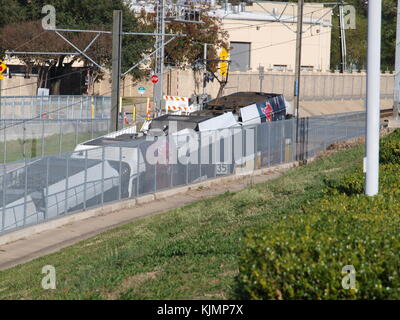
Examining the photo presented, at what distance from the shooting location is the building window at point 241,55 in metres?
79.1

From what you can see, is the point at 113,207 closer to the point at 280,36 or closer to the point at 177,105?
the point at 177,105

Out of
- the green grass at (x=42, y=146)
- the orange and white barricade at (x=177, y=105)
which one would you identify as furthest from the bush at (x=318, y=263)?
the orange and white barricade at (x=177, y=105)

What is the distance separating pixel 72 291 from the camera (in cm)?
1134

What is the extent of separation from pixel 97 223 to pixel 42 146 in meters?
15.2

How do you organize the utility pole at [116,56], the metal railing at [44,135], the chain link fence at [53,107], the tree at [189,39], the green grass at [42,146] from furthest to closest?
the tree at [189,39] → the chain link fence at [53,107] → the metal railing at [44,135] → the green grass at [42,146] → the utility pole at [116,56]

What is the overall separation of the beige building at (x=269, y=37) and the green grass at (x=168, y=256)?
56.2 metres

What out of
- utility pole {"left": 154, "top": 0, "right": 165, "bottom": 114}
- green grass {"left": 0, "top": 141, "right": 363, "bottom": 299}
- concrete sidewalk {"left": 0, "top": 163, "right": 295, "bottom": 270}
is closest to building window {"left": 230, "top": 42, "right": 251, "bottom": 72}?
utility pole {"left": 154, "top": 0, "right": 165, "bottom": 114}

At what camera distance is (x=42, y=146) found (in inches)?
1436

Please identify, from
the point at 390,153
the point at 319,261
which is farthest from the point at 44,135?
the point at 319,261

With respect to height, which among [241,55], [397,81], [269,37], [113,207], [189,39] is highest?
[269,37]

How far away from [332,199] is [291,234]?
325 centimetres

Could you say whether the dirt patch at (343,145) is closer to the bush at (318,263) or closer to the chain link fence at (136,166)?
the chain link fence at (136,166)
